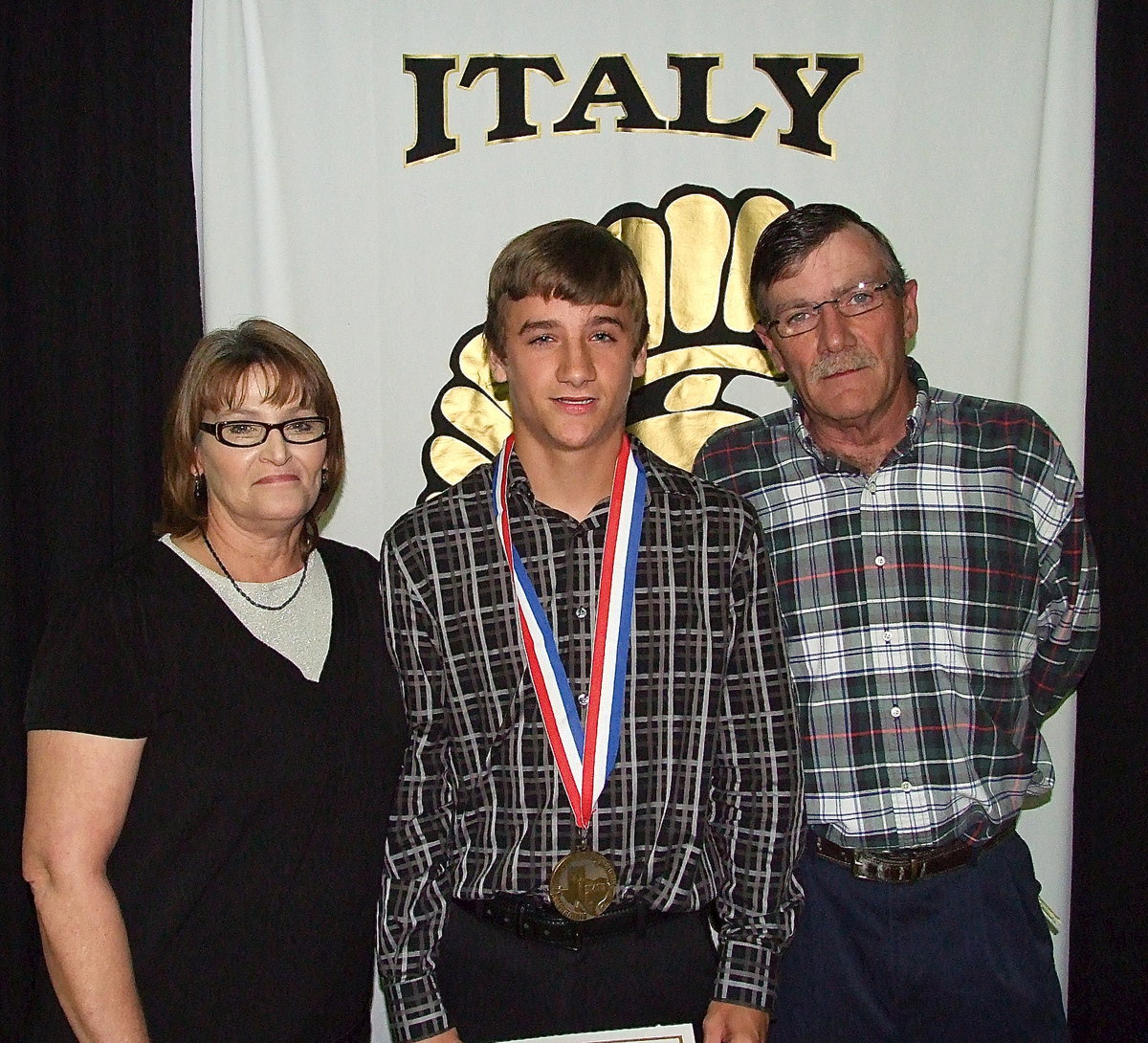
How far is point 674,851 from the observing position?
1616 mm

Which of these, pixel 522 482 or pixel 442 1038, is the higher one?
pixel 522 482

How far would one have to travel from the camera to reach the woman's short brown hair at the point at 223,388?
159 centimetres

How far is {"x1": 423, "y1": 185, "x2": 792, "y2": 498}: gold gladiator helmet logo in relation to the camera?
2.42m

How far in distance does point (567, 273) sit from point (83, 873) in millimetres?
1119

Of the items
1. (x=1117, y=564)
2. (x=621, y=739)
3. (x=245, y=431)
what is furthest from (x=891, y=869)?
(x=245, y=431)

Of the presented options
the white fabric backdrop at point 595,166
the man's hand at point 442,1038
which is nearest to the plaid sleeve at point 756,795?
the man's hand at point 442,1038

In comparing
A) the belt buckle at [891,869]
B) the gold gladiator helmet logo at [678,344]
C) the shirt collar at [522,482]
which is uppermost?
the gold gladiator helmet logo at [678,344]

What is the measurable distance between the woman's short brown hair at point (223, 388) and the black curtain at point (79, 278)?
72 cm

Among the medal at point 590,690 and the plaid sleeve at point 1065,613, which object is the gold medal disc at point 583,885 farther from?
the plaid sleeve at point 1065,613

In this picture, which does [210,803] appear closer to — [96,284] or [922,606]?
[922,606]

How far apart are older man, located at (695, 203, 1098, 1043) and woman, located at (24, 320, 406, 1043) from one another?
0.76 metres

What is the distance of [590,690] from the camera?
161cm

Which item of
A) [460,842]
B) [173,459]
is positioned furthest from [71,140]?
[460,842]

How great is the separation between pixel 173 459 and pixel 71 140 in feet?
3.48
